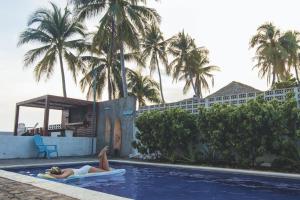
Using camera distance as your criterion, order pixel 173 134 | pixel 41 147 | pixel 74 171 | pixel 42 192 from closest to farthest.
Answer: pixel 42 192 < pixel 74 171 < pixel 173 134 < pixel 41 147

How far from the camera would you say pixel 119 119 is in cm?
1739

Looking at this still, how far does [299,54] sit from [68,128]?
20.2 metres

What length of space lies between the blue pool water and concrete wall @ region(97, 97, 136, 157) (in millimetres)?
5698

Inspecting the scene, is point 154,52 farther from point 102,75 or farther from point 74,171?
point 74,171

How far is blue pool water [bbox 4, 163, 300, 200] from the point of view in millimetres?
7117

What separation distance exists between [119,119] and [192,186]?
9451 mm

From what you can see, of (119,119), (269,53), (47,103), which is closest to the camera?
(47,103)

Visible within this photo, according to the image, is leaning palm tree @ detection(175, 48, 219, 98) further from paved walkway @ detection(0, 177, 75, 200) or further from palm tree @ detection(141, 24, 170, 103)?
paved walkway @ detection(0, 177, 75, 200)

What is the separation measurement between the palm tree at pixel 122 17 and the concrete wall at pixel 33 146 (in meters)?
3.90

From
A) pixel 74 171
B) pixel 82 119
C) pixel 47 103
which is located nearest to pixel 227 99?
pixel 74 171

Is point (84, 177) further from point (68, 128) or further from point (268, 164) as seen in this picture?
point (68, 128)

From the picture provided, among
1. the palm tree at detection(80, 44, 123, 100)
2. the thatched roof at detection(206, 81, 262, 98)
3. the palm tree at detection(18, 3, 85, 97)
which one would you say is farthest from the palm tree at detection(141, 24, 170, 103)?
the thatched roof at detection(206, 81, 262, 98)

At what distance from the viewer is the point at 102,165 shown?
1041 centimetres

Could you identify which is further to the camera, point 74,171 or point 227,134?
point 227,134
